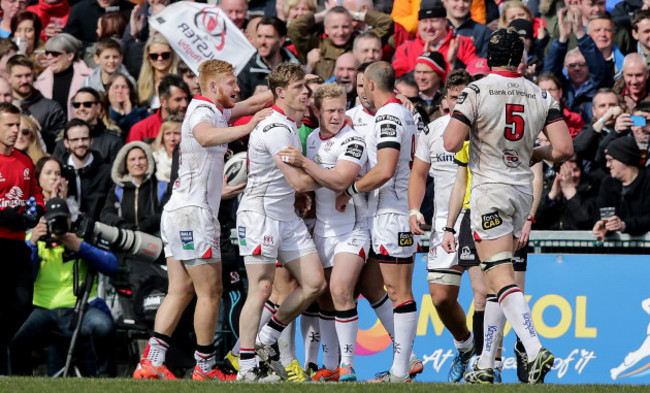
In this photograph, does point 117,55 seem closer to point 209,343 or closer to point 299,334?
point 299,334

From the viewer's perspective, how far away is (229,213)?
482 inches

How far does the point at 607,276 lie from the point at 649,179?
104 centimetres

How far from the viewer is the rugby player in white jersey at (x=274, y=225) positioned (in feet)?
32.1

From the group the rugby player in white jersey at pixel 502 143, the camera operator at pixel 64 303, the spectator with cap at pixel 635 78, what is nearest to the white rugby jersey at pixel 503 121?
the rugby player in white jersey at pixel 502 143

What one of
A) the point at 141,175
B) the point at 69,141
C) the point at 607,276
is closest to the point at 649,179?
the point at 607,276

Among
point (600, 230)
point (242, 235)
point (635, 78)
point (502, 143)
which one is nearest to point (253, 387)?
point (242, 235)

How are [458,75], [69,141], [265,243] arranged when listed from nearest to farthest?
[265,243], [458,75], [69,141]

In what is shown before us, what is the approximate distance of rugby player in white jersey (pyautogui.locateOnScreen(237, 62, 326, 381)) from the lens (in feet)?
32.1

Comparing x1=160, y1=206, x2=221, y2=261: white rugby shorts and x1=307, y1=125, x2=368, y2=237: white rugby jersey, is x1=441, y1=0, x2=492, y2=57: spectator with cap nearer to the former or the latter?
x1=307, y1=125, x2=368, y2=237: white rugby jersey

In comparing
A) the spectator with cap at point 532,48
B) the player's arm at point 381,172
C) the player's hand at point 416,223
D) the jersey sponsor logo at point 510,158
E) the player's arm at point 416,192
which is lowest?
the spectator with cap at point 532,48

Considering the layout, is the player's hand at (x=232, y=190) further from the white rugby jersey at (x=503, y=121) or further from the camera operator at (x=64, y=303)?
the white rugby jersey at (x=503, y=121)

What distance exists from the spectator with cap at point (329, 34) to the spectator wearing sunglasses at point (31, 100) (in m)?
3.31

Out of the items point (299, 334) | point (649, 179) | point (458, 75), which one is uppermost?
point (458, 75)

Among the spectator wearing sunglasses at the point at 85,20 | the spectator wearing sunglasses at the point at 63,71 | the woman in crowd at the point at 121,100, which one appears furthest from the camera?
the spectator wearing sunglasses at the point at 85,20
